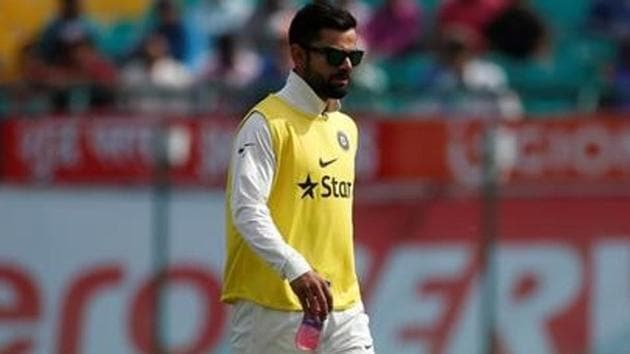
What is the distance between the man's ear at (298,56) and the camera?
840 cm

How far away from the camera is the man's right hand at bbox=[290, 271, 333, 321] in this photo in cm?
794

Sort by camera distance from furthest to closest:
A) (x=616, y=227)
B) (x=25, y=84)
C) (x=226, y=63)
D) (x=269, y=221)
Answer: (x=226, y=63) < (x=25, y=84) < (x=616, y=227) < (x=269, y=221)

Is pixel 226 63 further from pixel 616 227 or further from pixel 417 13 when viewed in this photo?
pixel 616 227

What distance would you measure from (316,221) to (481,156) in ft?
18.6

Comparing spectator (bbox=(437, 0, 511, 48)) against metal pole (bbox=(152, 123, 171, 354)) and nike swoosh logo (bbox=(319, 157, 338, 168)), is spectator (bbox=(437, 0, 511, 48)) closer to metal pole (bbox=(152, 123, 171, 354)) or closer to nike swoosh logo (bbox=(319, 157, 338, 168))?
metal pole (bbox=(152, 123, 171, 354))

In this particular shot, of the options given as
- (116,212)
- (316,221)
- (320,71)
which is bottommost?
(116,212)

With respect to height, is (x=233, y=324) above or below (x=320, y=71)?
below

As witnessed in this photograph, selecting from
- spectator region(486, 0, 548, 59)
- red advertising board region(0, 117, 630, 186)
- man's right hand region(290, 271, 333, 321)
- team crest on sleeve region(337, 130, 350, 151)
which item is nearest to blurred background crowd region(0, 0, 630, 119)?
spectator region(486, 0, 548, 59)

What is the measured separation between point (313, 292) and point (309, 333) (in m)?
0.30

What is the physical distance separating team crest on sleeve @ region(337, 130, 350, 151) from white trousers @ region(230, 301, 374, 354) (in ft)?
2.05

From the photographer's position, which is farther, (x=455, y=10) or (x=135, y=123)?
(x=455, y=10)

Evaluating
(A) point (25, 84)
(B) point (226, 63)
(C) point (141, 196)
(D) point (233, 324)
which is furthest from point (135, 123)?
(D) point (233, 324)

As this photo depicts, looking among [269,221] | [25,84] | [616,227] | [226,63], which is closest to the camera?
[269,221]

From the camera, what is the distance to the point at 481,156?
45.9 ft
